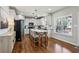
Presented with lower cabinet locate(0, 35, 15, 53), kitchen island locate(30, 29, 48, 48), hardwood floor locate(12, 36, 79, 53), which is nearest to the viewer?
lower cabinet locate(0, 35, 15, 53)

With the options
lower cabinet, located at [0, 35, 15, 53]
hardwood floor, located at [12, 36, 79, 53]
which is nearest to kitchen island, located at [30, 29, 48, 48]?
hardwood floor, located at [12, 36, 79, 53]

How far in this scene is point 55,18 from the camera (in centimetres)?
525

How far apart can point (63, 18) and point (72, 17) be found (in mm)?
507

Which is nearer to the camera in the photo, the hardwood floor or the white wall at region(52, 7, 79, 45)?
the hardwood floor

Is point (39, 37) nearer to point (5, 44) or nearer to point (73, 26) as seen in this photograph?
point (73, 26)

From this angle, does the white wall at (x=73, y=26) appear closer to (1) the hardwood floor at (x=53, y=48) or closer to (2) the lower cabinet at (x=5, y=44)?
(1) the hardwood floor at (x=53, y=48)

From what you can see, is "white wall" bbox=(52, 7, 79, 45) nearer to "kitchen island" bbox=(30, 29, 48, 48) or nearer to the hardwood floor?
the hardwood floor

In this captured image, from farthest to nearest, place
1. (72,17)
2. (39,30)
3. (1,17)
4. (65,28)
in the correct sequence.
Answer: (39,30)
(72,17)
(65,28)
(1,17)

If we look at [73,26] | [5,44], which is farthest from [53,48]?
[5,44]

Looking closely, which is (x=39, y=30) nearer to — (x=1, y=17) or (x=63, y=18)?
(x=63, y=18)

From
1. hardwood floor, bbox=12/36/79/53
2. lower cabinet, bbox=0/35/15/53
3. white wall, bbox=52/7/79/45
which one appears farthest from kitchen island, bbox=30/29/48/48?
lower cabinet, bbox=0/35/15/53

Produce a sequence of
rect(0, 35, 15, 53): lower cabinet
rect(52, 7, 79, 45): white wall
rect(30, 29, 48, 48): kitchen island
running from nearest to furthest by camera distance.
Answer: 1. rect(0, 35, 15, 53): lower cabinet
2. rect(52, 7, 79, 45): white wall
3. rect(30, 29, 48, 48): kitchen island

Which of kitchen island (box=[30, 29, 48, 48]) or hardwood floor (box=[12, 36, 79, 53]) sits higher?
kitchen island (box=[30, 29, 48, 48])
